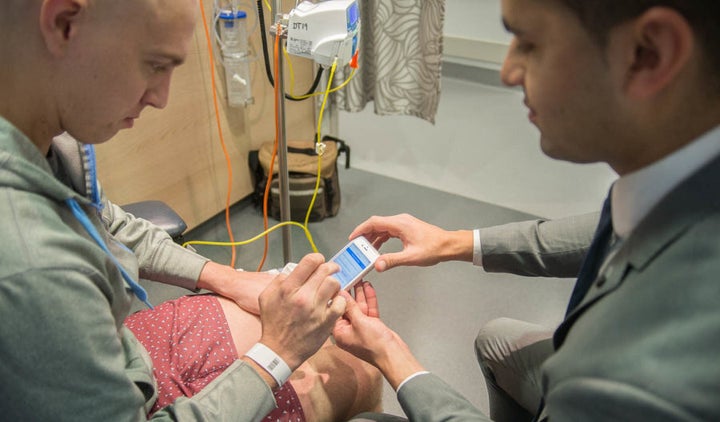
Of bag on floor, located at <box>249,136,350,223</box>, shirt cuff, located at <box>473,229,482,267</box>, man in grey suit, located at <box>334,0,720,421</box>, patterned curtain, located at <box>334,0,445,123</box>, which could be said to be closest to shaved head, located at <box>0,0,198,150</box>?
man in grey suit, located at <box>334,0,720,421</box>

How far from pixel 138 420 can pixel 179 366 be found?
10.5 inches

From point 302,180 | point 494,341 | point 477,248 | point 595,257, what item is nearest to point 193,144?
point 302,180

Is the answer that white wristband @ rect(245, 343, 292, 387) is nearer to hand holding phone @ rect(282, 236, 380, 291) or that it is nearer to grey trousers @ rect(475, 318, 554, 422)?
hand holding phone @ rect(282, 236, 380, 291)

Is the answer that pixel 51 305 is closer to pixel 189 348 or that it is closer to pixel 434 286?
pixel 189 348

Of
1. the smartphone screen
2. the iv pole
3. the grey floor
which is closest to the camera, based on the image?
the smartphone screen

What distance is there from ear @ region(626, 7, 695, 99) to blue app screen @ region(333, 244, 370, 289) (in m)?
0.61

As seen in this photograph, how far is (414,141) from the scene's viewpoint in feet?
9.01

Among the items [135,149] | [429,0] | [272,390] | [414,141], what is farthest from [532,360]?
[414,141]

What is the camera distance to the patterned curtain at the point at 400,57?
2.00 metres

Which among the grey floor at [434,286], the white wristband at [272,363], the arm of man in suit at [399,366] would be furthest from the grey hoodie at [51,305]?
the grey floor at [434,286]

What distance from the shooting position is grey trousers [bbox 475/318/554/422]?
992mm

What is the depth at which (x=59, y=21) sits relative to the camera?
1.71 feet

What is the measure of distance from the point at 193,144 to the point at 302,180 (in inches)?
17.4

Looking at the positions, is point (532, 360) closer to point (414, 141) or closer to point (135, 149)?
point (135, 149)
